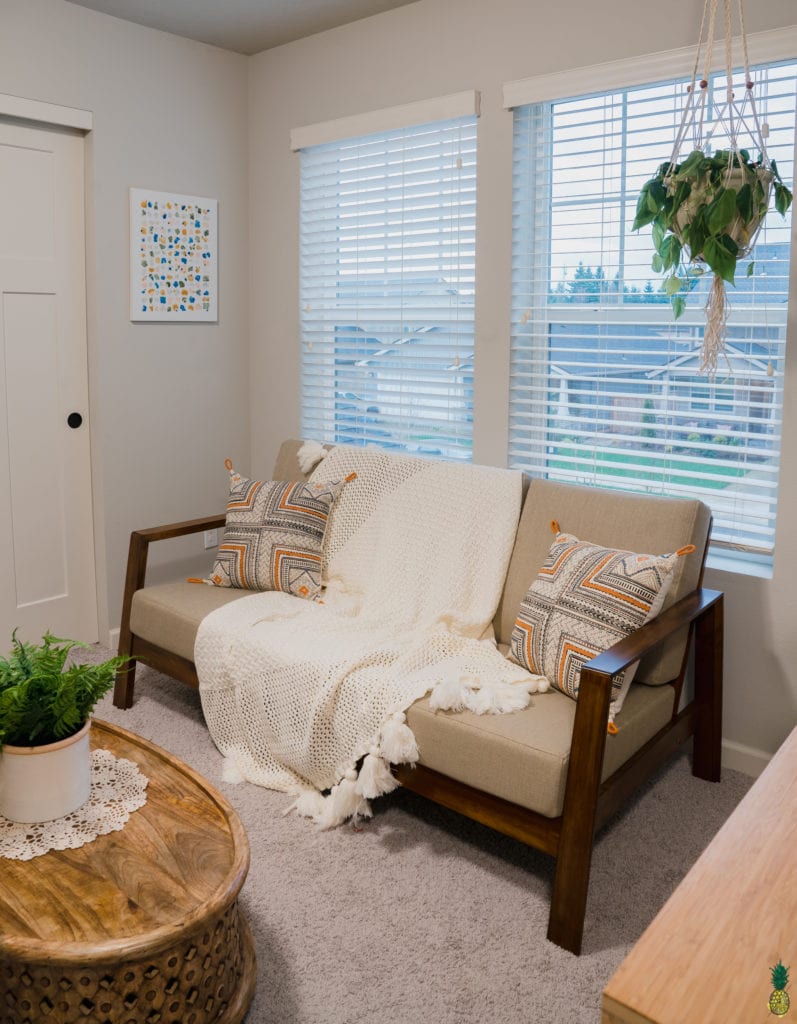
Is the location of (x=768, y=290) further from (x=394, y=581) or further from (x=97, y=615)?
(x=97, y=615)

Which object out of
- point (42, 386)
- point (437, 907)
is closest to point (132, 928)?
point (437, 907)

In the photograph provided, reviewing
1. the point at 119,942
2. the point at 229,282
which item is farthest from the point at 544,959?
the point at 229,282

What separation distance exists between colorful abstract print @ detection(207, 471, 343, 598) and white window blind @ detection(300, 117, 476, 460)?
0.60m

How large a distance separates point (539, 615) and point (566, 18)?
197cm

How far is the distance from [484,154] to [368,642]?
5.89 ft

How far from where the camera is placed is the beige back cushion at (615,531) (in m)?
2.53

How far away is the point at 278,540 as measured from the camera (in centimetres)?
320

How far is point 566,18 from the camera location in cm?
301

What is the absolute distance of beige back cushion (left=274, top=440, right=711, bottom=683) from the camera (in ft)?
8.30

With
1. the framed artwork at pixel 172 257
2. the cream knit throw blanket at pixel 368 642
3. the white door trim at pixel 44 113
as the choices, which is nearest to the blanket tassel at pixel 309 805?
the cream knit throw blanket at pixel 368 642

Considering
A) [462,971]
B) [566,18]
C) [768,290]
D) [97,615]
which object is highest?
[566,18]

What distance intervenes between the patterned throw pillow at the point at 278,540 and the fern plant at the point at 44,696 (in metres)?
1.36

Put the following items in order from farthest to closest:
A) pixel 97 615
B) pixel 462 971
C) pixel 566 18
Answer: pixel 97 615 < pixel 566 18 < pixel 462 971

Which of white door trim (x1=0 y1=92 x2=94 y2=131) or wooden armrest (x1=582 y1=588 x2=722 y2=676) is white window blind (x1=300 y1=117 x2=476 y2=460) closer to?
white door trim (x1=0 y1=92 x2=94 y2=131)
